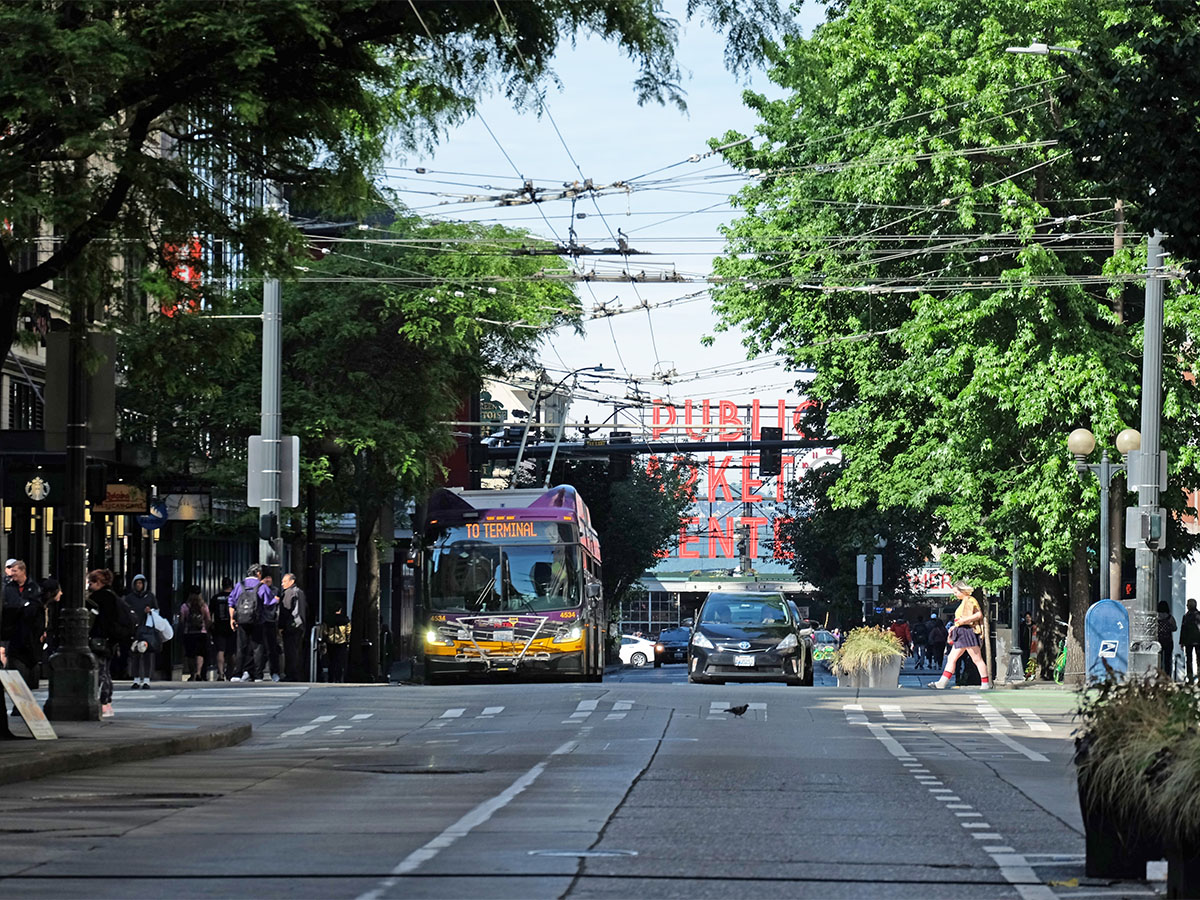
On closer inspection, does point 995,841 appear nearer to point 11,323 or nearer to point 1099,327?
point 11,323

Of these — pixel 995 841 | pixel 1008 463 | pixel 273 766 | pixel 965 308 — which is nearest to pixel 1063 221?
pixel 965 308

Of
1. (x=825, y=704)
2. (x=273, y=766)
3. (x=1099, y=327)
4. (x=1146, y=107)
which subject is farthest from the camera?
(x=1099, y=327)

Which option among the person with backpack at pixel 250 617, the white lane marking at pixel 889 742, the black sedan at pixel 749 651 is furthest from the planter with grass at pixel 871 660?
the white lane marking at pixel 889 742

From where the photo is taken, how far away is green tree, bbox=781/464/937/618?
50597 mm

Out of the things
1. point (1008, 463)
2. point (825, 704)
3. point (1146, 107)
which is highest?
point (1146, 107)

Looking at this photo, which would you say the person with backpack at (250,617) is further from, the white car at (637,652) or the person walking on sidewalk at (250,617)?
the white car at (637,652)

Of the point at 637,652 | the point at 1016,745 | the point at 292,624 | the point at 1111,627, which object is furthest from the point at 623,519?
the point at 1016,745

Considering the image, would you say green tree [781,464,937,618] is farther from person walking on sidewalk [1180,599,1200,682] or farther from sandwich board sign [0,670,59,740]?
sandwich board sign [0,670,59,740]

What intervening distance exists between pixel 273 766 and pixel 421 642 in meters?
18.4

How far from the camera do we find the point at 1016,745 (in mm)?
21797

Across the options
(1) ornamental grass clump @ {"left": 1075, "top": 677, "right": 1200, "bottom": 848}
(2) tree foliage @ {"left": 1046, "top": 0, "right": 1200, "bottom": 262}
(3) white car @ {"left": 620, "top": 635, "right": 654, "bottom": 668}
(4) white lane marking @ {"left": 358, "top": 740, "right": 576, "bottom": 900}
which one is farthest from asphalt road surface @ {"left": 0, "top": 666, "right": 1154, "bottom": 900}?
(3) white car @ {"left": 620, "top": 635, "right": 654, "bottom": 668}

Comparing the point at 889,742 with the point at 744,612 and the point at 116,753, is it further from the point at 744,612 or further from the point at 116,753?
the point at 744,612

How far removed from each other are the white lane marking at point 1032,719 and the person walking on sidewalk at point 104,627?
10160 mm

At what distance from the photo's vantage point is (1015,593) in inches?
1841
